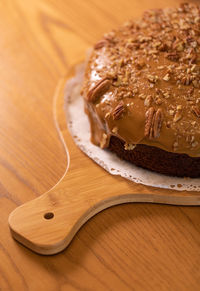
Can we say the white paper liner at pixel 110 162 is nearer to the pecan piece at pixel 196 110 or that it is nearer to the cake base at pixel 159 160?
the cake base at pixel 159 160

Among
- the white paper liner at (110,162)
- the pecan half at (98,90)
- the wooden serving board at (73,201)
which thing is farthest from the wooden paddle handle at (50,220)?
the pecan half at (98,90)

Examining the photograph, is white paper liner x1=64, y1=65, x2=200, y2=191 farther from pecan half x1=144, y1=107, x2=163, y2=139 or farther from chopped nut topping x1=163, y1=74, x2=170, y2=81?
chopped nut topping x1=163, y1=74, x2=170, y2=81

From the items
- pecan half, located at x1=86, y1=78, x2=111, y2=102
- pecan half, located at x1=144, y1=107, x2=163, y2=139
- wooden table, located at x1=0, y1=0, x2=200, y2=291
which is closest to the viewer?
wooden table, located at x1=0, y1=0, x2=200, y2=291

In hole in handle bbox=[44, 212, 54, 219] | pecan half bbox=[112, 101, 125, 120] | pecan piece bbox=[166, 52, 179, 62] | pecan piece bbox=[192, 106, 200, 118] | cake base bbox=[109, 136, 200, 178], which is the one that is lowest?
cake base bbox=[109, 136, 200, 178]

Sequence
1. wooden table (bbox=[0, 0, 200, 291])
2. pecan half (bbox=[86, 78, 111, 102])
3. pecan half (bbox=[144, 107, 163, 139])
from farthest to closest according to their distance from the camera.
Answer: pecan half (bbox=[86, 78, 111, 102]) → pecan half (bbox=[144, 107, 163, 139]) → wooden table (bbox=[0, 0, 200, 291])

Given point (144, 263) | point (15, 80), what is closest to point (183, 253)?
point (144, 263)

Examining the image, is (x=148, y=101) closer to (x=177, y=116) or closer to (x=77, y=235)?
(x=177, y=116)

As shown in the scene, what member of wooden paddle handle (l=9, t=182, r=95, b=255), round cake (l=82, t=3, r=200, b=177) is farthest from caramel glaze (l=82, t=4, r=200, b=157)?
wooden paddle handle (l=9, t=182, r=95, b=255)

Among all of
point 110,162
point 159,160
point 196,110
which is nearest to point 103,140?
point 110,162
